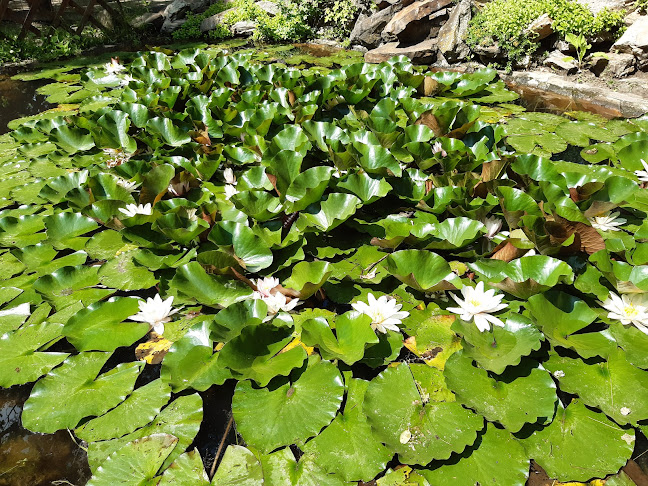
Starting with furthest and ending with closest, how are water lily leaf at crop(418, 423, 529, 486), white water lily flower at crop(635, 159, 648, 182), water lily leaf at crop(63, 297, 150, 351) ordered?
white water lily flower at crop(635, 159, 648, 182) → water lily leaf at crop(63, 297, 150, 351) → water lily leaf at crop(418, 423, 529, 486)

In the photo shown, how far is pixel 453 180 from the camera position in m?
2.63

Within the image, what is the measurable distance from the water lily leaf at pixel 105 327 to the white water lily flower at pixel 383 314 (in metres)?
1.06

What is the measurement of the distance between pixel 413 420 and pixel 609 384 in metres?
0.78

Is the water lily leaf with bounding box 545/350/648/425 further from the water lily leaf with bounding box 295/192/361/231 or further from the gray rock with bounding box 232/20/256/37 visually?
the gray rock with bounding box 232/20/256/37

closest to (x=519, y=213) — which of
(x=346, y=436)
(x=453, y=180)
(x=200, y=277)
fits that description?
(x=453, y=180)

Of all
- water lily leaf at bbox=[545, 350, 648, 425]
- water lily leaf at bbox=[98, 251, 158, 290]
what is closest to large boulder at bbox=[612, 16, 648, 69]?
water lily leaf at bbox=[545, 350, 648, 425]

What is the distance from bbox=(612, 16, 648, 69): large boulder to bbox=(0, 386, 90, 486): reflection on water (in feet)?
21.8

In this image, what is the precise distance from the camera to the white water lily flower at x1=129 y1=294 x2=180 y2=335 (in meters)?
1.96

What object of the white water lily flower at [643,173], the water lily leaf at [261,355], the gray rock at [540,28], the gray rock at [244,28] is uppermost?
the gray rock at [540,28]

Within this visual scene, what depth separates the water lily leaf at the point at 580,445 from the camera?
1.38 meters

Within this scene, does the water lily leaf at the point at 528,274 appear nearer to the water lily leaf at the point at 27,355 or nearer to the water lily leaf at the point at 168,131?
the water lily leaf at the point at 27,355

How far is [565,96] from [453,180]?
359 cm

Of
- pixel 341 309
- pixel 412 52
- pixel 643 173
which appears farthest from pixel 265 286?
pixel 412 52

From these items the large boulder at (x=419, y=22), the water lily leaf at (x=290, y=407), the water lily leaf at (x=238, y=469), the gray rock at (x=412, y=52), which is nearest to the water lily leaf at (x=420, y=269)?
the water lily leaf at (x=290, y=407)
